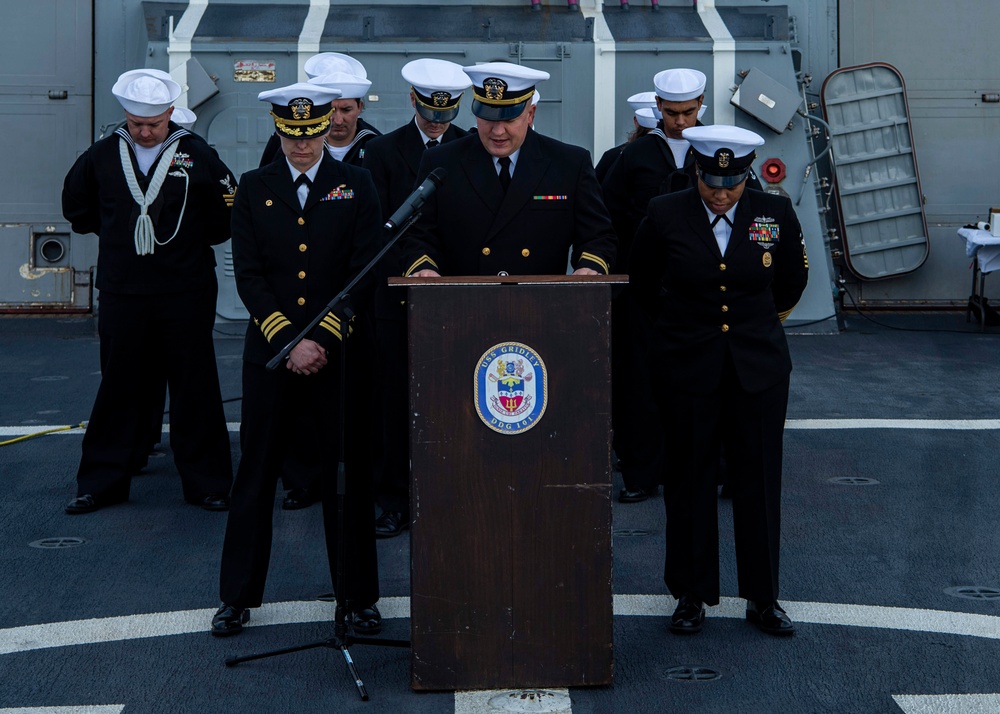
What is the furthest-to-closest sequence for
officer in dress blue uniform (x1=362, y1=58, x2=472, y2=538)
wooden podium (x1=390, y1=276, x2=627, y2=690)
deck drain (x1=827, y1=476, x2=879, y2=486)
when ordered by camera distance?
deck drain (x1=827, y1=476, x2=879, y2=486), officer in dress blue uniform (x1=362, y1=58, x2=472, y2=538), wooden podium (x1=390, y1=276, x2=627, y2=690)

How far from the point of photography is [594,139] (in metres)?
11.2

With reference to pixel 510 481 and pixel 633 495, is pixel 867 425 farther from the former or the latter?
pixel 510 481

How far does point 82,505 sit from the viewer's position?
20.2ft

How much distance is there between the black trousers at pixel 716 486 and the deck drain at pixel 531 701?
86 centimetres

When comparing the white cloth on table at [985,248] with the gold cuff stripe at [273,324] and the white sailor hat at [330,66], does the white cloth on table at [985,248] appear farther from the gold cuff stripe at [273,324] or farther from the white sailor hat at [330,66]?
A: the gold cuff stripe at [273,324]

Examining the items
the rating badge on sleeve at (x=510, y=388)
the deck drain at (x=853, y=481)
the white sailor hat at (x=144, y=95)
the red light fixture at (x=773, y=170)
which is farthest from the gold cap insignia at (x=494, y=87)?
the red light fixture at (x=773, y=170)

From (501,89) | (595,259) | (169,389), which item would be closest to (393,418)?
(169,389)

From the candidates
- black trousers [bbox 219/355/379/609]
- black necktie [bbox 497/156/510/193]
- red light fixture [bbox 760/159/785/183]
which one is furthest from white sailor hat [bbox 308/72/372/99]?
red light fixture [bbox 760/159/785/183]

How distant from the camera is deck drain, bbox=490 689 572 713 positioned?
3.85 metres

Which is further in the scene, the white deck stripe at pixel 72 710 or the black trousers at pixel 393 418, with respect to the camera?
the black trousers at pixel 393 418

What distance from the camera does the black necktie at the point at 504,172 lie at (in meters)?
4.72

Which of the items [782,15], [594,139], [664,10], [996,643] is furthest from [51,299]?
[996,643]

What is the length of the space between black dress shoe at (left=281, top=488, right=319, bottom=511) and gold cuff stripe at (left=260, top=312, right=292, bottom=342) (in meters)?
1.84

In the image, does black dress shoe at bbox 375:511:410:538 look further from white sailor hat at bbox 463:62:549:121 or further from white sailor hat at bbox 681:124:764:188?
white sailor hat at bbox 681:124:764:188
